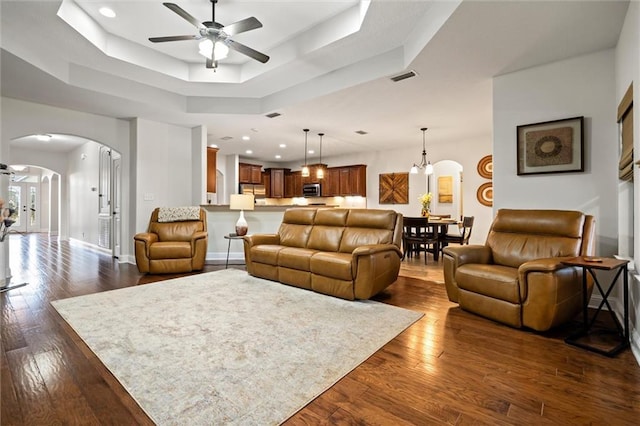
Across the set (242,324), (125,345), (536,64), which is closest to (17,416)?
(125,345)

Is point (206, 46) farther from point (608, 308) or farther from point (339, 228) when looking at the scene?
point (608, 308)

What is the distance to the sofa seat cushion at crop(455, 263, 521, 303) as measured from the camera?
8.30 ft

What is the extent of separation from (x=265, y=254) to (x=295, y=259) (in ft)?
1.83

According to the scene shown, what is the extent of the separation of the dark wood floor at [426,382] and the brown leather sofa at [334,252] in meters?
0.74

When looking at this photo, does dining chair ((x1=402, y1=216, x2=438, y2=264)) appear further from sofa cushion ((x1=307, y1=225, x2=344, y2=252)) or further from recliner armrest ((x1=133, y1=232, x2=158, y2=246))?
recliner armrest ((x1=133, y1=232, x2=158, y2=246))

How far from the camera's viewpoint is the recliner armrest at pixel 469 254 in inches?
119

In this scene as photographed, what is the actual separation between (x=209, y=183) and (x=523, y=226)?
20.1ft

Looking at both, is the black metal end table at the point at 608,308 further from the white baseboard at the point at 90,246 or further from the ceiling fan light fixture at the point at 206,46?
the white baseboard at the point at 90,246

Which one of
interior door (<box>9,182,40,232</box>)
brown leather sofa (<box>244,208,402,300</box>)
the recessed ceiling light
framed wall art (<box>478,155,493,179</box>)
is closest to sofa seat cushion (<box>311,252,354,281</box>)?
brown leather sofa (<box>244,208,402,300</box>)

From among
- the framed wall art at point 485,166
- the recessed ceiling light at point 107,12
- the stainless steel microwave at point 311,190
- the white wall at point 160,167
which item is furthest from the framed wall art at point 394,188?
the recessed ceiling light at point 107,12

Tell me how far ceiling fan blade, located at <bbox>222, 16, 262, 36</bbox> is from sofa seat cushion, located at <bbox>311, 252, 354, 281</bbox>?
7.93 feet

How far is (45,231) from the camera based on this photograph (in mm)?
11938

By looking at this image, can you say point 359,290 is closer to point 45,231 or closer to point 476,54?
point 476,54

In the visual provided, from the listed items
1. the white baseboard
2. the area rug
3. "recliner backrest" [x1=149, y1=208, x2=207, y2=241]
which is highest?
"recliner backrest" [x1=149, y1=208, x2=207, y2=241]
